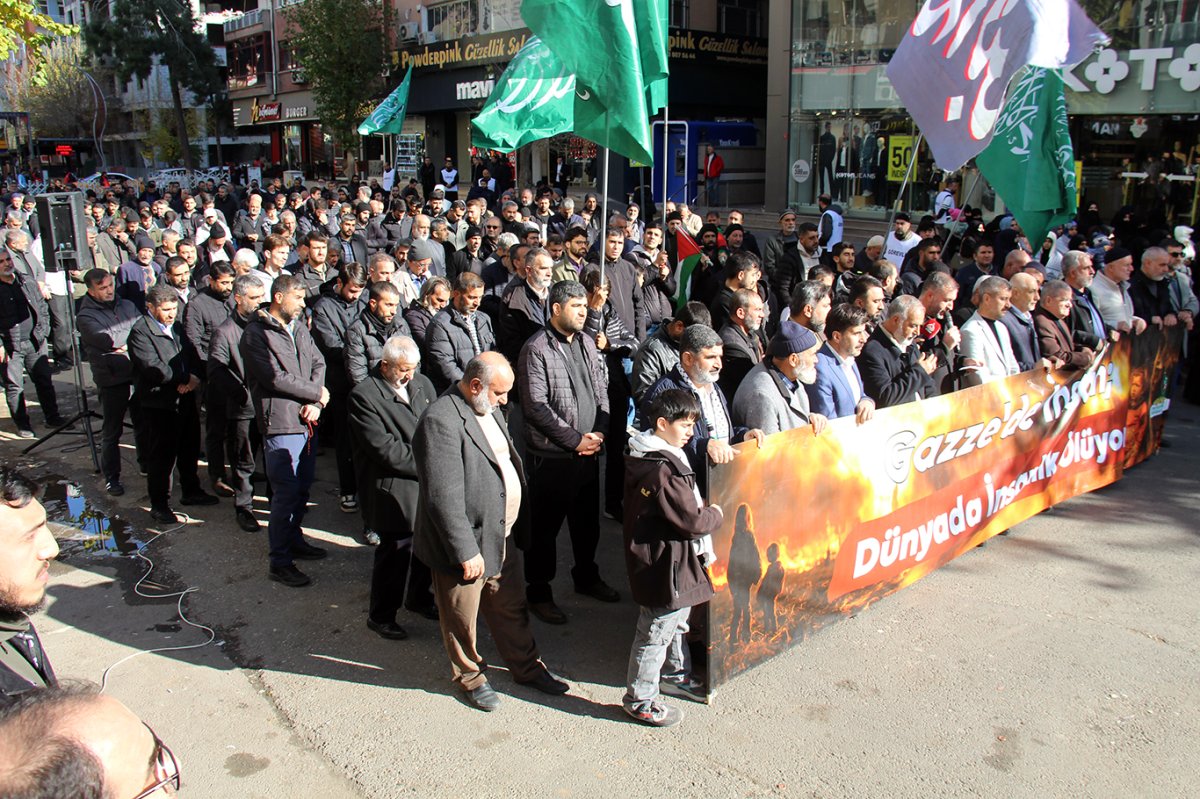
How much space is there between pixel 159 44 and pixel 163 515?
1960 inches

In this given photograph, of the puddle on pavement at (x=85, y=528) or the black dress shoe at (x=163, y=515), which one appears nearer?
the puddle on pavement at (x=85, y=528)

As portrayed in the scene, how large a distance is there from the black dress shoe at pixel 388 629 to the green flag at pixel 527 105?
507cm

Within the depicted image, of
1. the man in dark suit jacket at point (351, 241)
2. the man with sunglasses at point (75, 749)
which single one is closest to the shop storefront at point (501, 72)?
the man in dark suit jacket at point (351, 241)

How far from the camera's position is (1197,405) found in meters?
9.55

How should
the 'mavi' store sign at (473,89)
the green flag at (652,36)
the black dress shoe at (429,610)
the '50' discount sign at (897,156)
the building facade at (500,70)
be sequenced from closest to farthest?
1. the black dress shoe at (429,610)
2. the green flag at (652,36)
3. the '50' discount sign at (897,156)
4. the building facade at (500,70)
5. the 'mavi' store sign at (473,89)

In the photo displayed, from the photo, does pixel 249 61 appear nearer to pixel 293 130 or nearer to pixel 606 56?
pixel 293 130

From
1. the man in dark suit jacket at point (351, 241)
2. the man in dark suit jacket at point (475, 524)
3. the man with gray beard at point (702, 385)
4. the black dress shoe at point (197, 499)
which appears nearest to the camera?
the man in dark suit jacket at point (475, 524)

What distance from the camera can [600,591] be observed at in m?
5.49

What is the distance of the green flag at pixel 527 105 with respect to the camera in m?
8.61

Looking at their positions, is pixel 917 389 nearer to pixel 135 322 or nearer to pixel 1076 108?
pixel 135 322

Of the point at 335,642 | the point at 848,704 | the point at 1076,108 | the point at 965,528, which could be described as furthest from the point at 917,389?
the point at 1076,108

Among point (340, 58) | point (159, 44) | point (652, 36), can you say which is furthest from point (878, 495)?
point (159, 44)

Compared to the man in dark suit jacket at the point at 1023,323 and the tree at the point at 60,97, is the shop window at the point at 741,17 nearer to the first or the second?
the man in dark suit jacket at the point at 1023,323

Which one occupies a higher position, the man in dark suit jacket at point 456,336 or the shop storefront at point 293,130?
the shop storefront at point 293,130
